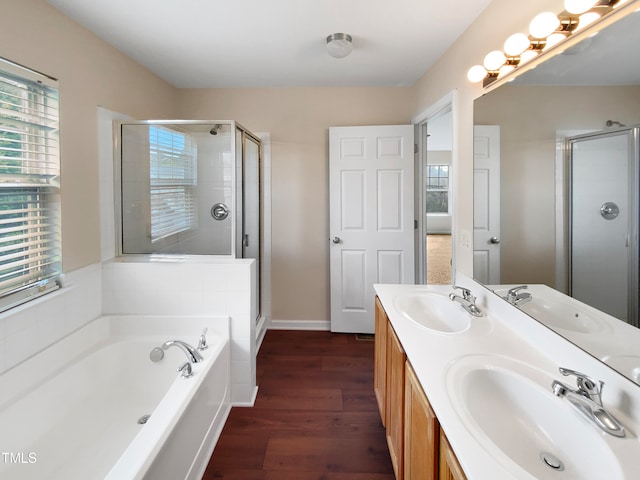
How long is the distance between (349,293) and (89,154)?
7.68 ft

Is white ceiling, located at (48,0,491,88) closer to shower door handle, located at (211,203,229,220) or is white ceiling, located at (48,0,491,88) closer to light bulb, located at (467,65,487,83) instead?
light bulb, located at (467,65,487,83)

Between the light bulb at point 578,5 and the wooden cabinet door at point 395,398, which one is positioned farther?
the wooden cabinet door at point 395,398

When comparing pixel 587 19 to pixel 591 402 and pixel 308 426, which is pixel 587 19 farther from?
pixel 308 426

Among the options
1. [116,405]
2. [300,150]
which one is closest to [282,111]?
[300,150]

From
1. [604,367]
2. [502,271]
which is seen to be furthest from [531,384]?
[502,271]

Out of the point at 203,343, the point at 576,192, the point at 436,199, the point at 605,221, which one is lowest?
the point at 203,343

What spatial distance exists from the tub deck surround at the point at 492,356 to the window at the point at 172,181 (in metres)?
1.61

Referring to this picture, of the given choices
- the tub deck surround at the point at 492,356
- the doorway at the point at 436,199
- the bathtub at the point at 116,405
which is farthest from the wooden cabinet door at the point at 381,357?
the bathtub at the point at 116,405

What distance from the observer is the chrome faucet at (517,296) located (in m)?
1.37

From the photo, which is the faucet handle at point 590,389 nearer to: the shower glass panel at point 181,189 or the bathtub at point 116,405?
the bathtub at point 116,405

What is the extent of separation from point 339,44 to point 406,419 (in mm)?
2174

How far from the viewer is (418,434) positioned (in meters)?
1.07

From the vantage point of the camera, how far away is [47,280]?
1.70 metres

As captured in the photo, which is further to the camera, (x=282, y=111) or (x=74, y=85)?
(x=282, y=111)
